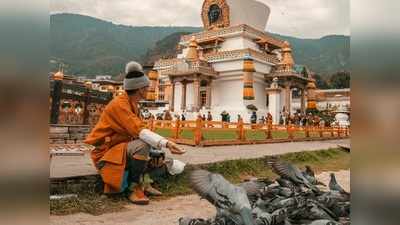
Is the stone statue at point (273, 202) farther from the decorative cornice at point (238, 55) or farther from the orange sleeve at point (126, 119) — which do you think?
the decorative cornice at point (238, 55)

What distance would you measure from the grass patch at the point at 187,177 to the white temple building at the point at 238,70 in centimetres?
772

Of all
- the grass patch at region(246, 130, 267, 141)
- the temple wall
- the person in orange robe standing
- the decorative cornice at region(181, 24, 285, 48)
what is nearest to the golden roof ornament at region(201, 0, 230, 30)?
the decorative cornice at region(181, 24, 285, 48)

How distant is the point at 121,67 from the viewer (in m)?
2.51

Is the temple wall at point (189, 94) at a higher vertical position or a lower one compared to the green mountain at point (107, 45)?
higher

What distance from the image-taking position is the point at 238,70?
14.0 meters

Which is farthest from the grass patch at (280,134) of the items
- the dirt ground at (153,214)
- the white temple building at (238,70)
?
the dirt ground at (153,214)

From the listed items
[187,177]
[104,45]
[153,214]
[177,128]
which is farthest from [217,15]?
[153,214]

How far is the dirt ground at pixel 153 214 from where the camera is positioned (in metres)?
2.14

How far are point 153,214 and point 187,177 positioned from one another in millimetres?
816

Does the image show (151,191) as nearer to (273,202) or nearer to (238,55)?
(273,202)

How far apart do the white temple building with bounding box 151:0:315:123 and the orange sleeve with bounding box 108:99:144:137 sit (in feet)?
33.0
